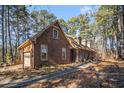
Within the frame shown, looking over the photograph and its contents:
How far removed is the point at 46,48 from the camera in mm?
21000

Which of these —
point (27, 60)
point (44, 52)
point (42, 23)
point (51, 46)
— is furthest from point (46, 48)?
point (42, 23)

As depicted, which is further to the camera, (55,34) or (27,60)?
(55,34)

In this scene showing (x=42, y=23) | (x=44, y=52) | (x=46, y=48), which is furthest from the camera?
(x=42, y=23)

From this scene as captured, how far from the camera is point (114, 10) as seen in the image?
78.0ft

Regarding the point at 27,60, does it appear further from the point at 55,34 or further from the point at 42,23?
the point at 42,23

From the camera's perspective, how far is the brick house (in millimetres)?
19516

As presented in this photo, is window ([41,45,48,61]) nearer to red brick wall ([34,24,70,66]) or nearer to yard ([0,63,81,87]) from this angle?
red brick wall ([34,24,70,66])

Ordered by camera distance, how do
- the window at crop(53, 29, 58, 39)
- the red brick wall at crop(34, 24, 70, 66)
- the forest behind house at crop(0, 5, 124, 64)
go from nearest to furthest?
1. the red brick wall at crop(34, 24, 70, 66)
2. the window at crop(53, 29, 58, 39)
3. the forest behind house at crop(0, 5, 124, 64)

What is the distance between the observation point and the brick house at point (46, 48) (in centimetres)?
1952

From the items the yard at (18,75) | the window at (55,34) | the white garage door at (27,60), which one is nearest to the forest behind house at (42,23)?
the window at (55,34)

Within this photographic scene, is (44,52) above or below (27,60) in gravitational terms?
above

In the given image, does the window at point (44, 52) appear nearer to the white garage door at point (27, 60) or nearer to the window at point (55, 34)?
the white garage door at point (27, 60)

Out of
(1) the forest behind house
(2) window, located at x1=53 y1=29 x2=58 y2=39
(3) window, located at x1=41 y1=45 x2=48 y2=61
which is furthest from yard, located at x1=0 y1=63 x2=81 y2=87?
(1) the forest behind house
